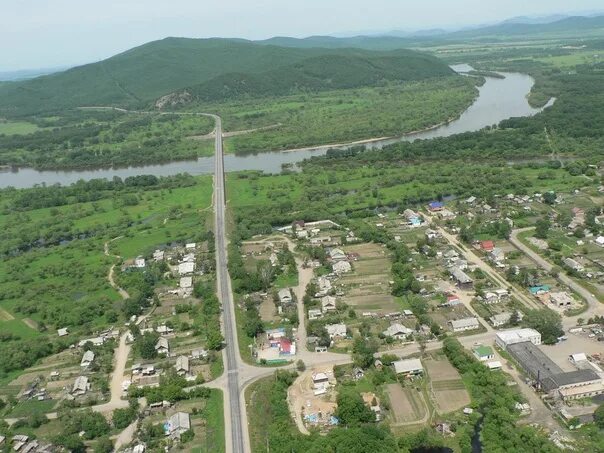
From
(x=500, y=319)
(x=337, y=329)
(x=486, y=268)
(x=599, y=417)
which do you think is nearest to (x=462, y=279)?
(x=486, y=268)

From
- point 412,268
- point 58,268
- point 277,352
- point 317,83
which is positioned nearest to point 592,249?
point 412,268

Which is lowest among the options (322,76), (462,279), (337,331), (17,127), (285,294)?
(462,279)

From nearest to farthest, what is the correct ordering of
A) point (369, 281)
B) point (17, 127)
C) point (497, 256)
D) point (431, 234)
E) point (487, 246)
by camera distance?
point (369, 281), point (497, 256), point (487, 246), point (431, 234), point (17, 127)

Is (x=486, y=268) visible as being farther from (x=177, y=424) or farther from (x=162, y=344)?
(x=177, y=424)

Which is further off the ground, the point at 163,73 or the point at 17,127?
the point at 163,73

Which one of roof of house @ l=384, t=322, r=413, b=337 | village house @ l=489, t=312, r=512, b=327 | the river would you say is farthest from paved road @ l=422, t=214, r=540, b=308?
the river

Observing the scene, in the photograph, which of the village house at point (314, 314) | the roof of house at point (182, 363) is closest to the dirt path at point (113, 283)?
the roof of house at point (182, 363)

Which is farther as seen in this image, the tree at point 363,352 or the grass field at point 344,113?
the grass field at point 344,113

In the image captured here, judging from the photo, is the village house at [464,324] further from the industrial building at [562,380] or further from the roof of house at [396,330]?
the industrial building at [562,380]
